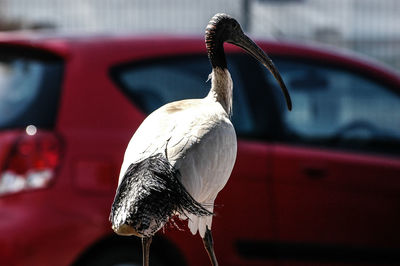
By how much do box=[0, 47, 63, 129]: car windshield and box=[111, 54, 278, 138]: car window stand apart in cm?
36

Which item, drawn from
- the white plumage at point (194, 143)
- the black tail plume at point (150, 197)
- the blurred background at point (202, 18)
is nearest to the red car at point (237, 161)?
the white plumage at point (194, 143)

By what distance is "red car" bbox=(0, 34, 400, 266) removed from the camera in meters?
4.55

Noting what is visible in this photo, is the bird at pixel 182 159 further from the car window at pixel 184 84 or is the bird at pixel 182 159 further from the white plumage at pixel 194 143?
the car window at pixel 184 84

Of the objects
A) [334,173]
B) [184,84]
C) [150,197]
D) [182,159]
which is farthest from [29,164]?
[150,197]

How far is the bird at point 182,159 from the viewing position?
2152 mm

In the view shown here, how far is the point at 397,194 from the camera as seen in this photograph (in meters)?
5.23

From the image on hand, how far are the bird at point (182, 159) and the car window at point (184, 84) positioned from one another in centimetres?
215

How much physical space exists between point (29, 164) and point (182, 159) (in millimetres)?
2341

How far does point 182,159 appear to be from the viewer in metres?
2.34

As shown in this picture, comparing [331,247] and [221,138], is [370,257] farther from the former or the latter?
[221,138]

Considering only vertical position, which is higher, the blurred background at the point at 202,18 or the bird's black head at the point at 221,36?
the bird's black head at the point at 221,36

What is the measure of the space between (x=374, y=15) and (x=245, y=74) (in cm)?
674

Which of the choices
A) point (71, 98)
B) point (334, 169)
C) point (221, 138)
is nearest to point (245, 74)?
point (334, 169)

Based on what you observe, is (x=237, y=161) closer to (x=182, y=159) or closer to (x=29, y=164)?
(x=29, y=164)
